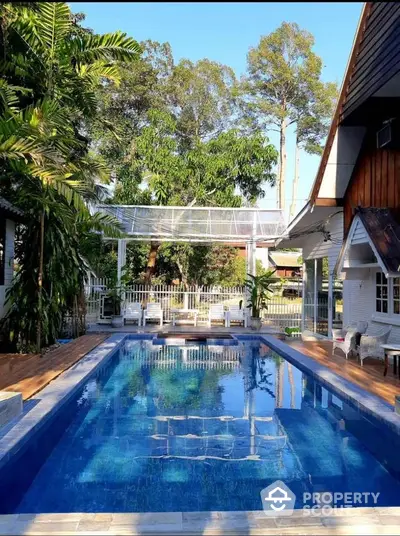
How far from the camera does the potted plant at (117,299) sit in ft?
54.3

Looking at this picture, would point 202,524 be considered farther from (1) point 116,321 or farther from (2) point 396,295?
(1) point 116,321

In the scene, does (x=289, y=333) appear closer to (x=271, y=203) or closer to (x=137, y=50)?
(x=137, y=50)

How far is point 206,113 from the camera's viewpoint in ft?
102

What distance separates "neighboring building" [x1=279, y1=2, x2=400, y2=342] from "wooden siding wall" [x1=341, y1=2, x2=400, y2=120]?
0.02 m

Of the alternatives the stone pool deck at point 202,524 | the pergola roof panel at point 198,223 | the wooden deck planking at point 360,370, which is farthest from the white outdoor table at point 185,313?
the stone pool deck at point 202,524

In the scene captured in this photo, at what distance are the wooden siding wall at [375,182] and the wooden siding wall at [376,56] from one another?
4.02ft

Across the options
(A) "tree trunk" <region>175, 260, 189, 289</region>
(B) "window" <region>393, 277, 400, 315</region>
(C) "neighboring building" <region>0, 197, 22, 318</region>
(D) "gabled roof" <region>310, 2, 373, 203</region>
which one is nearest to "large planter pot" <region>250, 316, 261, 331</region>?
(D) "gabled roof" <region>310, 2, 373, 203</region>

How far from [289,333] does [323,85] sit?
2513 centimetres

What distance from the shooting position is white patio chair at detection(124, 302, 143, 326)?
17.0 m

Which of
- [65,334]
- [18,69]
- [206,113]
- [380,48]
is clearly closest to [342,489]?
[380,48]

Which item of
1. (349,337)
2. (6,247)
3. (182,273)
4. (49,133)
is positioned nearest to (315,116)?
(182,273)

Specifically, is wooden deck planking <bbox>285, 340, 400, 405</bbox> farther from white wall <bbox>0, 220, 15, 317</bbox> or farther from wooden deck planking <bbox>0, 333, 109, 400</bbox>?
white wall <bbox>0, 220, 15, 317</bbox>

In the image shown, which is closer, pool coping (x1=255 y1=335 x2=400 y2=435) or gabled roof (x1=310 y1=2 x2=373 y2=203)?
pool coping (x1=255 y1=335 x2=400 y2=435)

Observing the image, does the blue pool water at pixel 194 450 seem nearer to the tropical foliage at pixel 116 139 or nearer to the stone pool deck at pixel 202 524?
the stone pool deck at pixel 202 524
